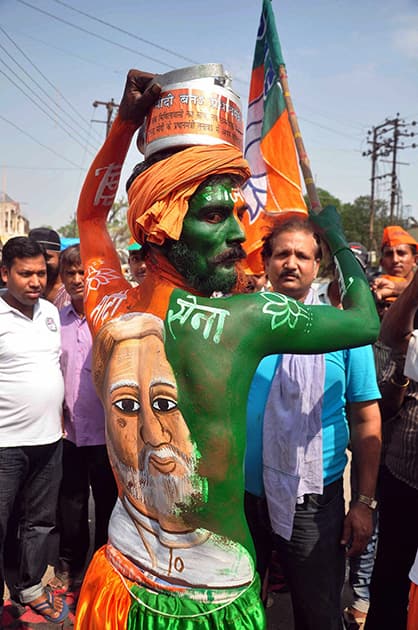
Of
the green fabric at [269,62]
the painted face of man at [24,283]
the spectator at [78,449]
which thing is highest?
the green fabric at [269,62]

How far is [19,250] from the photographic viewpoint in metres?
3.07

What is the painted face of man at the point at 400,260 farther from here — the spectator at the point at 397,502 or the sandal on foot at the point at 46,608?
the sandal on foot at the point at 46,608

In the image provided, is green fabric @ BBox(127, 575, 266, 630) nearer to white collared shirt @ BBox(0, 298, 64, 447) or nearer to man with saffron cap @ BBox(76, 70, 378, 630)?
man with saffron cap @ BBox(76, 70, 378, 630)

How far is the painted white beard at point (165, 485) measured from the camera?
1.33 m

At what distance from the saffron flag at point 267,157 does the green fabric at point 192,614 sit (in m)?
1.90

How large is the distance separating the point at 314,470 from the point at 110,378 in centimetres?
102

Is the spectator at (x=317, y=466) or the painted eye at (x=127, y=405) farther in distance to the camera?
the spectator at (x=317, y=466)

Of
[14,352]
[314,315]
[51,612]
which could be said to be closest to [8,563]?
[51,612]

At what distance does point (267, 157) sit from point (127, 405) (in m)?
2.34

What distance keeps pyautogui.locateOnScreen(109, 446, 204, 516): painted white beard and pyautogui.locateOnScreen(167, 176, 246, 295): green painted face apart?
446 millimetres

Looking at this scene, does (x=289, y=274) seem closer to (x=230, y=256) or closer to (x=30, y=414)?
(x=230, y=256)

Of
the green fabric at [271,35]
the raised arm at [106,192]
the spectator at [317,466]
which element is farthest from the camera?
the green fabric at [271,35]

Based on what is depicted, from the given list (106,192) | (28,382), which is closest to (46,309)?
(28,382)

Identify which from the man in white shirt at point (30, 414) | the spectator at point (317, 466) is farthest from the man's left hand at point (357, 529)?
the man in white shirt at point (30, 414)
